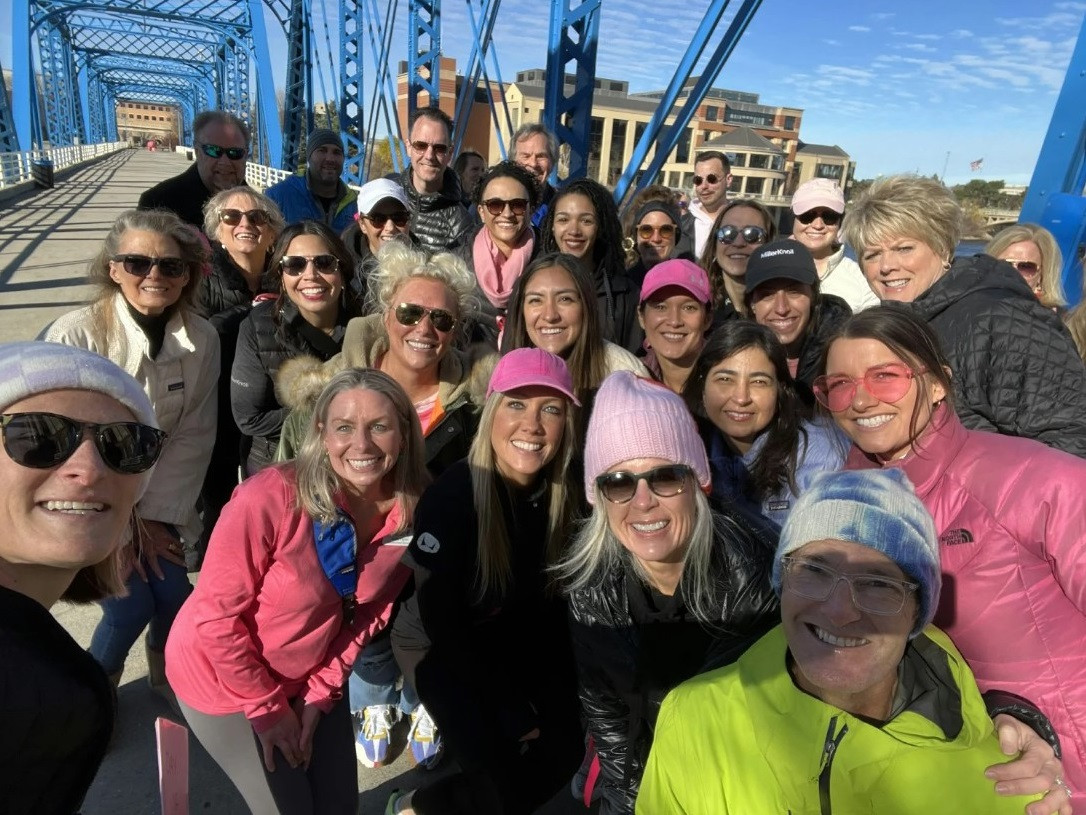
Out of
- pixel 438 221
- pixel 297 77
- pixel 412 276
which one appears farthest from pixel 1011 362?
pixel 297 77

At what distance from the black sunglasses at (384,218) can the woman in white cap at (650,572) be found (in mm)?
2432

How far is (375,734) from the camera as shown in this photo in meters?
2.73

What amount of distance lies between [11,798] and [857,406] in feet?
6.49

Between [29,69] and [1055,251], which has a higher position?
[29,69]

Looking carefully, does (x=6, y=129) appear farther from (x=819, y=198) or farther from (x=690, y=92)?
(x=819, y=198)

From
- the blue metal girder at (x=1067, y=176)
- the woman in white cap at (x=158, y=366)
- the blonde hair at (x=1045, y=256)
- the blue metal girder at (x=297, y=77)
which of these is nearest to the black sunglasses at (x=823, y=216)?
the blonde hair at (x=1045, y=256)

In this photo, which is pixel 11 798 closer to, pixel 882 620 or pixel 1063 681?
pixel 882 620

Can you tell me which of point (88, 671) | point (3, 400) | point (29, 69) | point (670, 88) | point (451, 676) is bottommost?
point (451, 676)

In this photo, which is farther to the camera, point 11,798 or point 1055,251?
point 1055,251

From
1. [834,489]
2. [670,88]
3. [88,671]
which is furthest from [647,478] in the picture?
[670,88]

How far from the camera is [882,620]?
4.30 ft

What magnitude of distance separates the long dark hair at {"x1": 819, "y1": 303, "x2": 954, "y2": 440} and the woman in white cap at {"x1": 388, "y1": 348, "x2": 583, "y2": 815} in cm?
94

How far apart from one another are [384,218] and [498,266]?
782mm

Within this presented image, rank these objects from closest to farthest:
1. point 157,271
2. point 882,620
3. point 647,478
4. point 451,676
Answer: point 882,620
point 647,478
point 451,676
point 157,271
